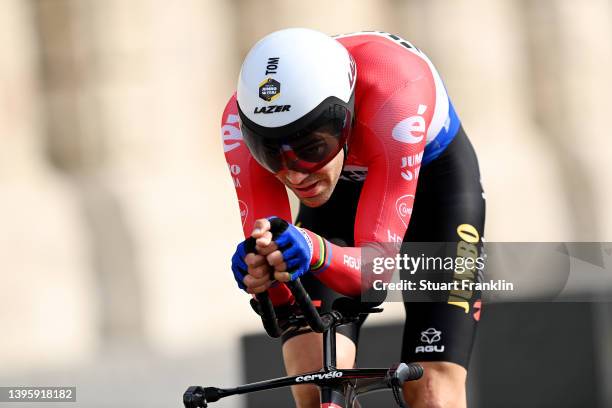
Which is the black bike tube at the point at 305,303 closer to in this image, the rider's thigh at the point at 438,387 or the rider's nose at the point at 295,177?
the rider's nose at the point at 295,177

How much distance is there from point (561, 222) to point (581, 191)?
0.43m

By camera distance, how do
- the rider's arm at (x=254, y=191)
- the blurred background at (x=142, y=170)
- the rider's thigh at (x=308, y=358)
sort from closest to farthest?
the rider's arm at (x=254, y=191) < the rider's thigh at (x=308, y=358) < the blurred background at (x=142, y=170)

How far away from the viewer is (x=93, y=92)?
43.0 feet

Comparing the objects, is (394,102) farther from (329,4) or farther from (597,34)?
(597,34)

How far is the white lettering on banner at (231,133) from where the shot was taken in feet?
17.3

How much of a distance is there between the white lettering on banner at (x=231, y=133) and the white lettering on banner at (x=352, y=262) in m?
0.89

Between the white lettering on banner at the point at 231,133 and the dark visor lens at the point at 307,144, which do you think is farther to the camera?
the white lettering on banner at the point at 231,133

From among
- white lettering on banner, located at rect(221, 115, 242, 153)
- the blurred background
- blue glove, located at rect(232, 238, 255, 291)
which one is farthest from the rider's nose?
the blurred background

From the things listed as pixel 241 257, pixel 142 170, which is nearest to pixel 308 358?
pixel 241 257

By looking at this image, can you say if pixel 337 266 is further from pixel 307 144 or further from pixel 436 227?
pixel 436 227

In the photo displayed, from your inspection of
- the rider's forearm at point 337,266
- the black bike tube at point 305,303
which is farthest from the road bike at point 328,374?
the rider's forearm at point 337,266

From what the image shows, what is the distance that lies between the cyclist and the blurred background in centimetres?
559

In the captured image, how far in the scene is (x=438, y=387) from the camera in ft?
17.0

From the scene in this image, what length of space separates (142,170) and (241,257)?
8.96m
